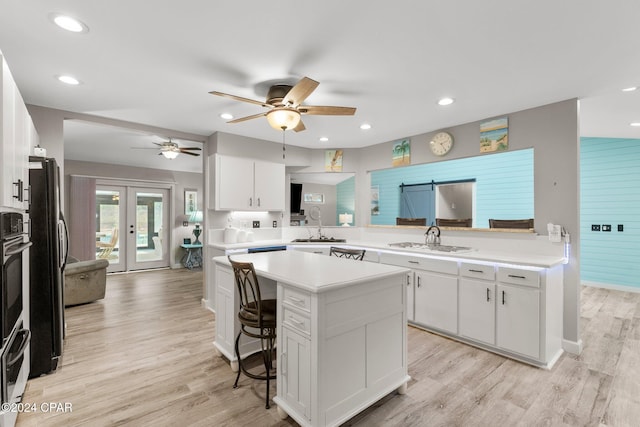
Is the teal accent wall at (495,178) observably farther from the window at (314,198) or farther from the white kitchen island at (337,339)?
the white kitchen island at (337,339)

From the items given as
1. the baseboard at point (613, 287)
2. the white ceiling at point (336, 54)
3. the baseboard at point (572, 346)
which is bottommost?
the baseboard at point (572, 346)

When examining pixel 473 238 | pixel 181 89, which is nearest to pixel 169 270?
pixel 181 89

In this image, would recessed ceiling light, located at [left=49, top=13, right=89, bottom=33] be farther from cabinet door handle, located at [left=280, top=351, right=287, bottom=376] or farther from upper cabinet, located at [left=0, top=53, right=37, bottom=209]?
cabinet door handle, located at [left=280, top=351, right=287, bottom=376]

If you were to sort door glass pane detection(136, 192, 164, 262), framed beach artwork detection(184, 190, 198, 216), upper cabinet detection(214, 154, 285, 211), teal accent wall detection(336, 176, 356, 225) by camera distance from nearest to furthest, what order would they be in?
upper cabinet detection(214, 154, 285, 211) → teal accent wall detection(336, 176, 356, 225) → door glass pane detection(136, 192, 164, 262) → framed beach artwork detection(184, 190, 198, 216)

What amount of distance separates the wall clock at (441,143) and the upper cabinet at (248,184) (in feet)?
7.67

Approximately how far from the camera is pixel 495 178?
5.83 meters

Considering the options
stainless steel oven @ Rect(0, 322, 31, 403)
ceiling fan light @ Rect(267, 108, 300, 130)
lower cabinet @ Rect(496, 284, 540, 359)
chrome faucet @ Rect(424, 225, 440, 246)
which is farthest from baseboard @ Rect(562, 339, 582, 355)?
stainless steel oven @ Rect(0, 322, 31, 403)

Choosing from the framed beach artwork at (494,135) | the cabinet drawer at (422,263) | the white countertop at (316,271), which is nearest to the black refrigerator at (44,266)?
the white countertop at (316,271)

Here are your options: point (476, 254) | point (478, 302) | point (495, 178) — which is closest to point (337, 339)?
point (478, 302)

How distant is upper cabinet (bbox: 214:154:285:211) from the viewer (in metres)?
4.28

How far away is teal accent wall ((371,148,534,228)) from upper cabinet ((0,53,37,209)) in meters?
4.88

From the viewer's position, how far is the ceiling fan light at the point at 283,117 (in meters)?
2.58

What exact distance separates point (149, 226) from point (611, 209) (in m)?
9.30

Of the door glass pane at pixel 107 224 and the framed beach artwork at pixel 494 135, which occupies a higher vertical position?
the framed beach artwork at pixel 494 135
